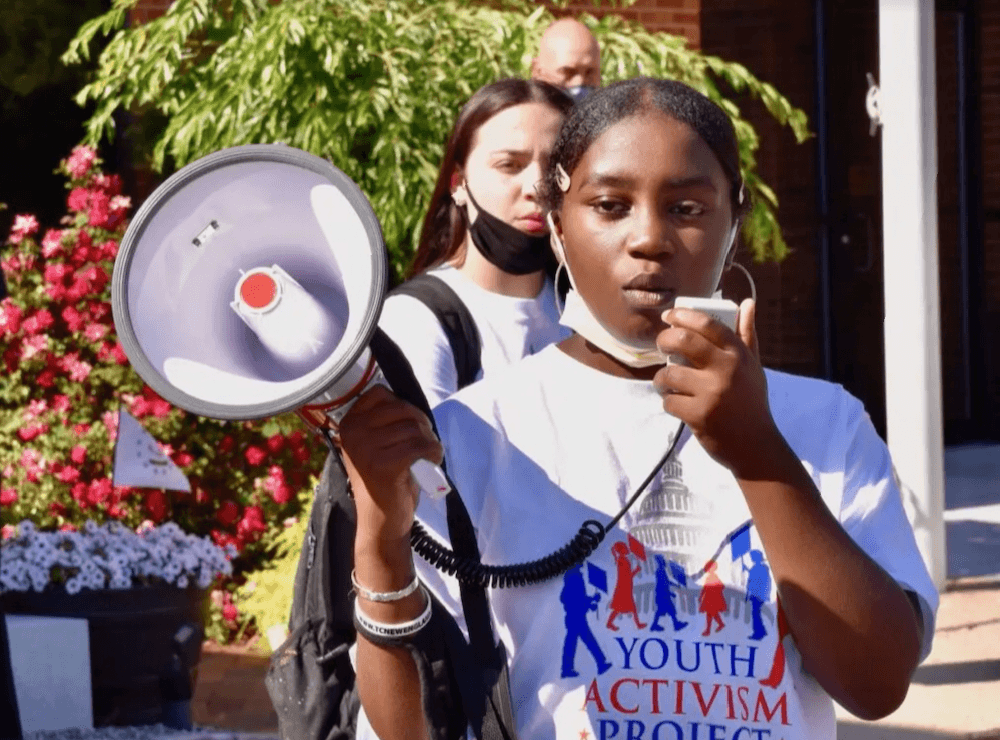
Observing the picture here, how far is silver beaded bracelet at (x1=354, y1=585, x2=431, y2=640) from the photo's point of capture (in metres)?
1.87

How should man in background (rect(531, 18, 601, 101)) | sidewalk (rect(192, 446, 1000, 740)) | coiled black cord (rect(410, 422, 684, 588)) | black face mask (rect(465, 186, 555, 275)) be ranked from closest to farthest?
coiled black cord (rect(410, 422, 684, 588))
black face mask (rect(465, 186, 555, 275))
man in background (rect(531, 18, 601, 101))
sidewalk (rect(192, 446, 1000, 740))

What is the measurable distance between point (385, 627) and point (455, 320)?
156 centimetres

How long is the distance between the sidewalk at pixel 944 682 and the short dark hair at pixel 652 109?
11.4ft

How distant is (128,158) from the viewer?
8.25 metres

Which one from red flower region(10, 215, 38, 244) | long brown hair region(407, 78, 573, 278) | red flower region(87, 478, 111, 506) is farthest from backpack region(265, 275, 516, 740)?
red flower region(10, 215, 38, 244)

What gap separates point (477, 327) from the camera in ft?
11.2

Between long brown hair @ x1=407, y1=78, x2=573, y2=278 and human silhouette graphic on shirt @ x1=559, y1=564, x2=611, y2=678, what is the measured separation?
184cm

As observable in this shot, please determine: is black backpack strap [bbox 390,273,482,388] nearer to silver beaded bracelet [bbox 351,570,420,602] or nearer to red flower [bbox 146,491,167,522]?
silver beaded bracelet [bbox 351,570,420,602]

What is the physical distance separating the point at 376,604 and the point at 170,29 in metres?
5.64

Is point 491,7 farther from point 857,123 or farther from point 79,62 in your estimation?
point 857,123

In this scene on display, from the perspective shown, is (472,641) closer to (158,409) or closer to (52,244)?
(158,409)

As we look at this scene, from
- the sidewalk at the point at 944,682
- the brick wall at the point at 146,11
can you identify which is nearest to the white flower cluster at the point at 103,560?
the sidewalk at the point at 944,682

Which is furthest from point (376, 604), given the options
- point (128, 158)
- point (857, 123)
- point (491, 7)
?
point (857, 123)

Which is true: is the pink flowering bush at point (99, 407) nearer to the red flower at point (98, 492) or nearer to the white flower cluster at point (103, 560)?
the red flower at point (98, 492)
